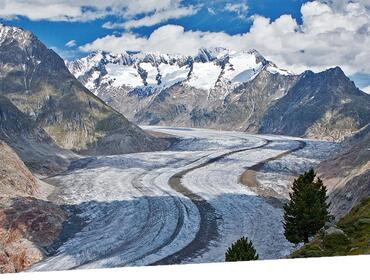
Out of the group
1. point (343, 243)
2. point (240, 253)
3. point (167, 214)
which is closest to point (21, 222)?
point (167, 214)

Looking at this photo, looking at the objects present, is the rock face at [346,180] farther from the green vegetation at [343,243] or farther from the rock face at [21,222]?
the rock face at [21,222]

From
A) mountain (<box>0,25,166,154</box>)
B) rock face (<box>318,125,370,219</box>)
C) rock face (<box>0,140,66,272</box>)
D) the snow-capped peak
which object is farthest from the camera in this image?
the snow-capped peak

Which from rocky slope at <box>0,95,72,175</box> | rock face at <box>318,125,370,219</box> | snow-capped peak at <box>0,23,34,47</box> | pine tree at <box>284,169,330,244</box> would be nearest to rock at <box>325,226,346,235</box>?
pine tree at <box>284,169,330,244</box>

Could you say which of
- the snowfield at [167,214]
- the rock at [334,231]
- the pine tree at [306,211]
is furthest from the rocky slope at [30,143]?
the rock at [334,231]

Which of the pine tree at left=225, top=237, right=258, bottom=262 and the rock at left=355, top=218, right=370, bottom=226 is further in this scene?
the rock at left=355, top=218, right=370, bottom=226

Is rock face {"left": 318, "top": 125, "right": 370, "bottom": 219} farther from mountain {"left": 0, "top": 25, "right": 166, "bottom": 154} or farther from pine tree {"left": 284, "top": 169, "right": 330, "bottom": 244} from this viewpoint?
mountain {"left": 0, "top": 25, "right": 166, "bottom": 154}

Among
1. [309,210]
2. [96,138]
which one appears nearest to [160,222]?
[309,210]

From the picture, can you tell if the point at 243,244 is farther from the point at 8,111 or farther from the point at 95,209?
the point at 8,111
